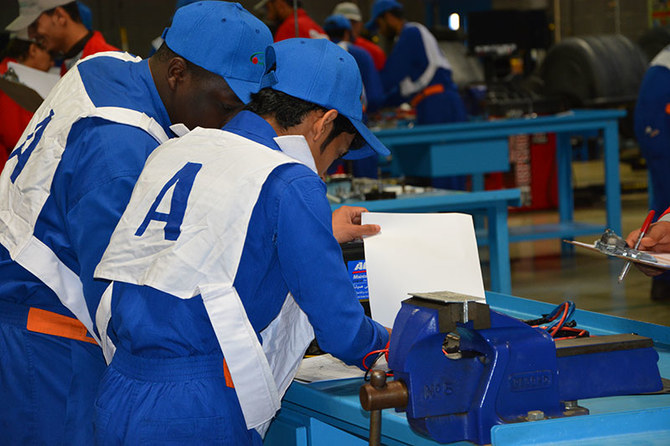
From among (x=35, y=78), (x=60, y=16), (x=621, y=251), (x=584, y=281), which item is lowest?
(x=584, y=281)

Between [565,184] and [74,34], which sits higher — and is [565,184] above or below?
below

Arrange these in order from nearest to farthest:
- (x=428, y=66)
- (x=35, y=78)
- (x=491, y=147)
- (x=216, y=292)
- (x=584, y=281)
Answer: (x=216, y=292)
(x=35, y=78)
(x=584, y=281)
(x=491, y=147)
(x=428, y=66)

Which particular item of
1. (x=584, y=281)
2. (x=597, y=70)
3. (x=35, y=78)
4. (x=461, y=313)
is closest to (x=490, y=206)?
(x=584, y=281)

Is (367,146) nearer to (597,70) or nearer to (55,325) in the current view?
(55,325)

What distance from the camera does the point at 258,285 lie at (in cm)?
143

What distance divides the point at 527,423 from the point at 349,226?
2.40 ft

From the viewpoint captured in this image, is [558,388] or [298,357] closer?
[558,388]

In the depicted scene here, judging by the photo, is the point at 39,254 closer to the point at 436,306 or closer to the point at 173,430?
the point at 173,430

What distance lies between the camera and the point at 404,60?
23.2ft

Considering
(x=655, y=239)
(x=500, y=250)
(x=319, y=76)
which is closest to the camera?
(x=319, y=76)

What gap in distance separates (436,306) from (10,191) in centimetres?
104

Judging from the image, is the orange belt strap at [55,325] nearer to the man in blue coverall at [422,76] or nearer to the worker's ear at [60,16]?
the worker's ear at [60,16]

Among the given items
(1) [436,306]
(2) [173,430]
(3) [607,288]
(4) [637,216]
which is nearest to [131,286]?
(2) [173,430]

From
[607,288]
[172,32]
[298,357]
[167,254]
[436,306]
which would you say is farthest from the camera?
[607,288]
